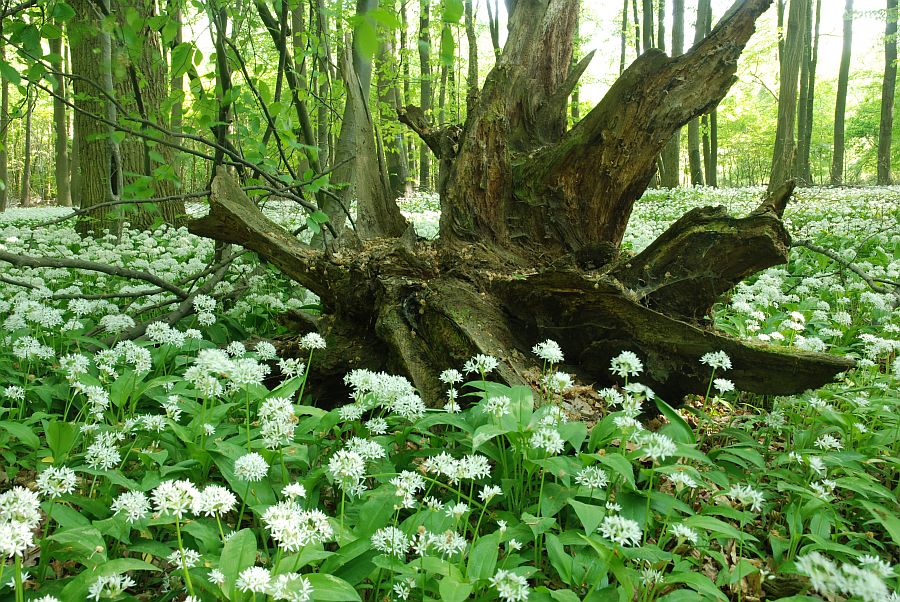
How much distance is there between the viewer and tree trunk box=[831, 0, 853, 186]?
17.0 m

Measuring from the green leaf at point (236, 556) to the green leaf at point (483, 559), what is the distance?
2.26 feet

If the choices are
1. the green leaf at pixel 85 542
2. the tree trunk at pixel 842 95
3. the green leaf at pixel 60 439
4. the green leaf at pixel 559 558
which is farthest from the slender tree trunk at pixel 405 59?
the tree trunk at pixel 842 95

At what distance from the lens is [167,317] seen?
4.29 meters

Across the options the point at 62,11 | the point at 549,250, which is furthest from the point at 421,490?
the point at 62,11

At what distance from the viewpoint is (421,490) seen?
2492 millimetres

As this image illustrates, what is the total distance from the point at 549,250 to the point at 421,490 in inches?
93.3

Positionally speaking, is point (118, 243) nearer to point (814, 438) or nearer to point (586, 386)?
point (586, 386)

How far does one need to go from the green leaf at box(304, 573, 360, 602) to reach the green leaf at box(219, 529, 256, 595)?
0.69 feet

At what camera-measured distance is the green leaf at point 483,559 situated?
1.78m

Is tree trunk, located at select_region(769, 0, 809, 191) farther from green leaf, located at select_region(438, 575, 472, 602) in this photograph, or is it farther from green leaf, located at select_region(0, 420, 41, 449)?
green leaf, located at select_region(0, 420, 41, 449)

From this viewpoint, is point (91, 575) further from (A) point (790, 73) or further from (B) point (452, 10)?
(A) point (790, 73)

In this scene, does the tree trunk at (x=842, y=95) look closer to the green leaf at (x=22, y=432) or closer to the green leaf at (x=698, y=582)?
the green leaf at (x=698, y=582)

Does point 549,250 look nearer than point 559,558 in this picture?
No

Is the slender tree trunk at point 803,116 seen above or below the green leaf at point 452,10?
above
